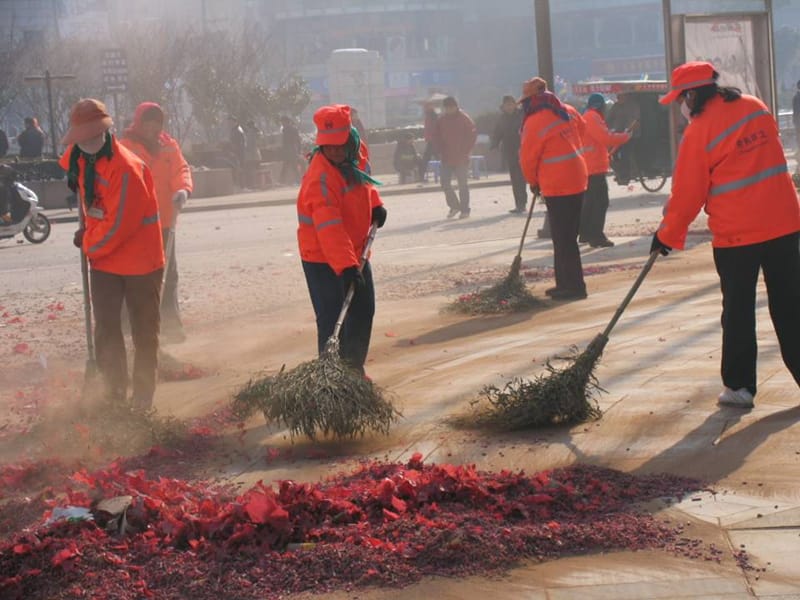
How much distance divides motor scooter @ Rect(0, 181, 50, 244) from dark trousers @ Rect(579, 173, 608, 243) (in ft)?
30.4

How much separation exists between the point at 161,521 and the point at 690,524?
6.42 ft

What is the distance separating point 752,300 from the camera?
661 cm

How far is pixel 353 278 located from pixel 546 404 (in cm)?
122

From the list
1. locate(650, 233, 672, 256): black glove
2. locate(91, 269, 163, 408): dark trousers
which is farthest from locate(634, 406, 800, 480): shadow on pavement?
locate(91, 269, 163, 408): dark trousers

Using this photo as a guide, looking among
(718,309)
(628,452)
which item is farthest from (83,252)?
(718,309)

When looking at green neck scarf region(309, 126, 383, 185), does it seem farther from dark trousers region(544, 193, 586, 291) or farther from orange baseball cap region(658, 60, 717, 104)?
dark trousers region(544, 193, 586, 291)

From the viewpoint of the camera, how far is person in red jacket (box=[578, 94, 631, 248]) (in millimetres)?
14641

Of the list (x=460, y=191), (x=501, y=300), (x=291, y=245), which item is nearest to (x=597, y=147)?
(x=501, y=300)

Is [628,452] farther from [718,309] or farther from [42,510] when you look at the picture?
[718,309]

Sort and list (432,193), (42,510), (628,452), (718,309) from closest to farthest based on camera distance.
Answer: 1. (42,510)
2. (628,452)
3. (718,309)
4. (432,193)

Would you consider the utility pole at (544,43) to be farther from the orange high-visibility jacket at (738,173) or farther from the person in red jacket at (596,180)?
the orange high-visibility jacket at (738,173)

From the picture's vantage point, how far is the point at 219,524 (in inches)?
193

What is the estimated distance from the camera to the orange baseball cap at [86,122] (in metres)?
7.05

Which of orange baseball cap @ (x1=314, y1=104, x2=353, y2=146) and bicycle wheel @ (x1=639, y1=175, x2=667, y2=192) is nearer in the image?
orange baseball cap @ (x1=314, y1=104, x2=353, y2=146)
